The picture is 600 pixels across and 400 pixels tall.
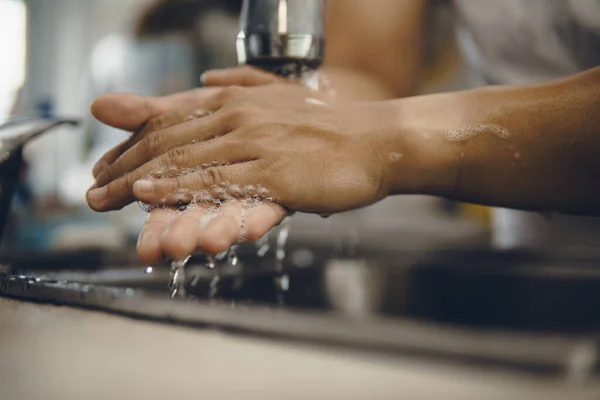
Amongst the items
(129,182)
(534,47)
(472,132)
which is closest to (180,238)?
(129,182)

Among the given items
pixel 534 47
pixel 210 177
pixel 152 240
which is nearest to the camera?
pixel 152 240

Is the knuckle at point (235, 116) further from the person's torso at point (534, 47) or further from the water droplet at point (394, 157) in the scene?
the person's torso at point (534, 47)

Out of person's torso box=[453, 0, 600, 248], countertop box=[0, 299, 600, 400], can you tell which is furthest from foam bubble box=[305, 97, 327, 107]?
person's torso box=[453, 0, 600, 248]

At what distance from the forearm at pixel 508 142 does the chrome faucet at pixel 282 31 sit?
92mm

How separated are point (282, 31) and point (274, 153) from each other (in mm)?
95

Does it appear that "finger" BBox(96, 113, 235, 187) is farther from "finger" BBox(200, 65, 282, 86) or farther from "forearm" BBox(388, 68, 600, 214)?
"forearm" BBox(388, 68, 600, 214)

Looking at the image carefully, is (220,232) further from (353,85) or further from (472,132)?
(353,85)

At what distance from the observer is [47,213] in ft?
3.95

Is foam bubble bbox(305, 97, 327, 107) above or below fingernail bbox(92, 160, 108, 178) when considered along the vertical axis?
above

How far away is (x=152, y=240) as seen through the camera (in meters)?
0.37

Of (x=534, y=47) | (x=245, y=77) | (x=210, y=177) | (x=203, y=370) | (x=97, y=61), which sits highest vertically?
(x=97, y=61)

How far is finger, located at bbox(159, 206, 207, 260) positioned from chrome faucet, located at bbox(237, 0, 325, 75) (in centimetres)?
16

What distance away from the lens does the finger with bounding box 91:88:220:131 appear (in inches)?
20.0

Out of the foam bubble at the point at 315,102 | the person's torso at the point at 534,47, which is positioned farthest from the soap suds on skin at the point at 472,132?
the person's torso at the point at 534,47
